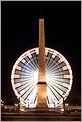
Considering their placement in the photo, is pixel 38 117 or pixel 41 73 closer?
pixel 38 117

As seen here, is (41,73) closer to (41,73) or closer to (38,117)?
(41,73)

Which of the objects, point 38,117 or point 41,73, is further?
point 41,73

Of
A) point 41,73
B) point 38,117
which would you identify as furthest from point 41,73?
point 38,117

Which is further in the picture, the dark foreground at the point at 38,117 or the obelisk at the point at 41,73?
the obelisk at the point at 41,73

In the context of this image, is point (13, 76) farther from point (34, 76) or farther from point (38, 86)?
point (38, 86)

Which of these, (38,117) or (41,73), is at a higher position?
(41,73)

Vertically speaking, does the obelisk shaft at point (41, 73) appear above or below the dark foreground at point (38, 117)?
above

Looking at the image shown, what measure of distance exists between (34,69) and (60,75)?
10.5 ft

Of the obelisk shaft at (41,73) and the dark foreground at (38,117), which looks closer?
the dark foreground at (38,117)

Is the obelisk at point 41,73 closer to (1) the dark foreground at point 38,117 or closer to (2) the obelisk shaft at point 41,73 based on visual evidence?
(2) the obelisk shaft at point 41,73

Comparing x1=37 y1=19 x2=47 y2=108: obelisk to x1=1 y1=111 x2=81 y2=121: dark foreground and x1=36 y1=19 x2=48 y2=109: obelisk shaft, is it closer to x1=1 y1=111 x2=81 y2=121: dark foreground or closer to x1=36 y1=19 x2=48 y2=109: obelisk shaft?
x1=36 y1=19 x2=48 y2=109: obelisk shaft

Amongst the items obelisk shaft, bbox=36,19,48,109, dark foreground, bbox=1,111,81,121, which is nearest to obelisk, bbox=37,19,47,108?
obelisk shaft, bbox=36,19,48,109

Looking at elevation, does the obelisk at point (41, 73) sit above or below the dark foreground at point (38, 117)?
above

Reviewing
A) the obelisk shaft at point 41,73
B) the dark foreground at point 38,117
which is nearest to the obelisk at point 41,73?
the obelisk shaft at point 41,73
